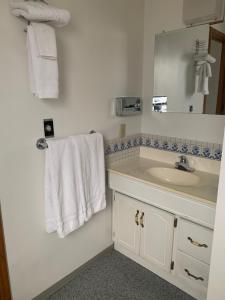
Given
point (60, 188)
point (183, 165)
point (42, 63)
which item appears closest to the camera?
point (42, 63)

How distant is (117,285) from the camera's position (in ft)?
6.19

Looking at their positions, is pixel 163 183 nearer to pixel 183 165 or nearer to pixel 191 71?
pixel 183 165

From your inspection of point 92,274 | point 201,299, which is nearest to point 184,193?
point 201,299

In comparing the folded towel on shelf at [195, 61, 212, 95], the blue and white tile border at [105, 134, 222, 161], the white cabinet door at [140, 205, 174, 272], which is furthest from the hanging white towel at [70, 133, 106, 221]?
the folded towel on shelf at [195, 61, 212, 95]

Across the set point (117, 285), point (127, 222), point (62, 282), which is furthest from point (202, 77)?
point (62, 282)

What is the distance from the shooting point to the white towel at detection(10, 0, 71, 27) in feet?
4.00

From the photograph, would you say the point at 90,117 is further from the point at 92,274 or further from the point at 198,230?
the point at 92,274

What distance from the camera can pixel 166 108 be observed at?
6.98 ft

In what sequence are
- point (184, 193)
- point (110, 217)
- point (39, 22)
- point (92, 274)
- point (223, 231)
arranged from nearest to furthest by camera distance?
point (223, 231), point (39, 22), point (184, 193), point (92, 274), point (110, 217)

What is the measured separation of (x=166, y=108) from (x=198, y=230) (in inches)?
42.3

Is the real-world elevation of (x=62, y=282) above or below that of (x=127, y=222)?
below

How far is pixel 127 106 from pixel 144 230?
1.07 meters

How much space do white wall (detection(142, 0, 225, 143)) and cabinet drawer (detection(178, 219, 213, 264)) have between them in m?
0.72

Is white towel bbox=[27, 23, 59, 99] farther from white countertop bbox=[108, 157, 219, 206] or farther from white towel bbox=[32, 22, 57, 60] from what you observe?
white countertop bbox=[108, 157, 219, 206]
